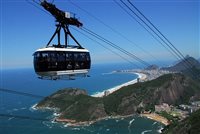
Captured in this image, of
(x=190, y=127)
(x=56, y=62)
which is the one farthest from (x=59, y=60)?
(x=190, y=127)

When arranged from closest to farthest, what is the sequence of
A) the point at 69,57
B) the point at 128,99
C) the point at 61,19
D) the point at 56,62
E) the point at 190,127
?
the point at 61,19 → the point at 56,62 → the point at 69,57 → the point at 190,127 → the point at 128,99

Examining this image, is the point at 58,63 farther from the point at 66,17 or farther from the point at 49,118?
the point at 49,118

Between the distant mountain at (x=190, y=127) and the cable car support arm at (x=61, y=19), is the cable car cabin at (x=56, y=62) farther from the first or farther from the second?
the distant mountain at (x=190, y=127)

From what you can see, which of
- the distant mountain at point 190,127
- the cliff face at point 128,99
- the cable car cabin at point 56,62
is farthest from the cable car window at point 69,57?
the cliff face at point 128,99

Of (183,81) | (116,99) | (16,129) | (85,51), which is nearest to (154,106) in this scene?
(116,99)

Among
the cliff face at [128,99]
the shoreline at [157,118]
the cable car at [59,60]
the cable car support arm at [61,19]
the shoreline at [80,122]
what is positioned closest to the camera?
the cable car support arm at [61,19]

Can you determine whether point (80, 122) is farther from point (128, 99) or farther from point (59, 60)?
point (59, 60)
